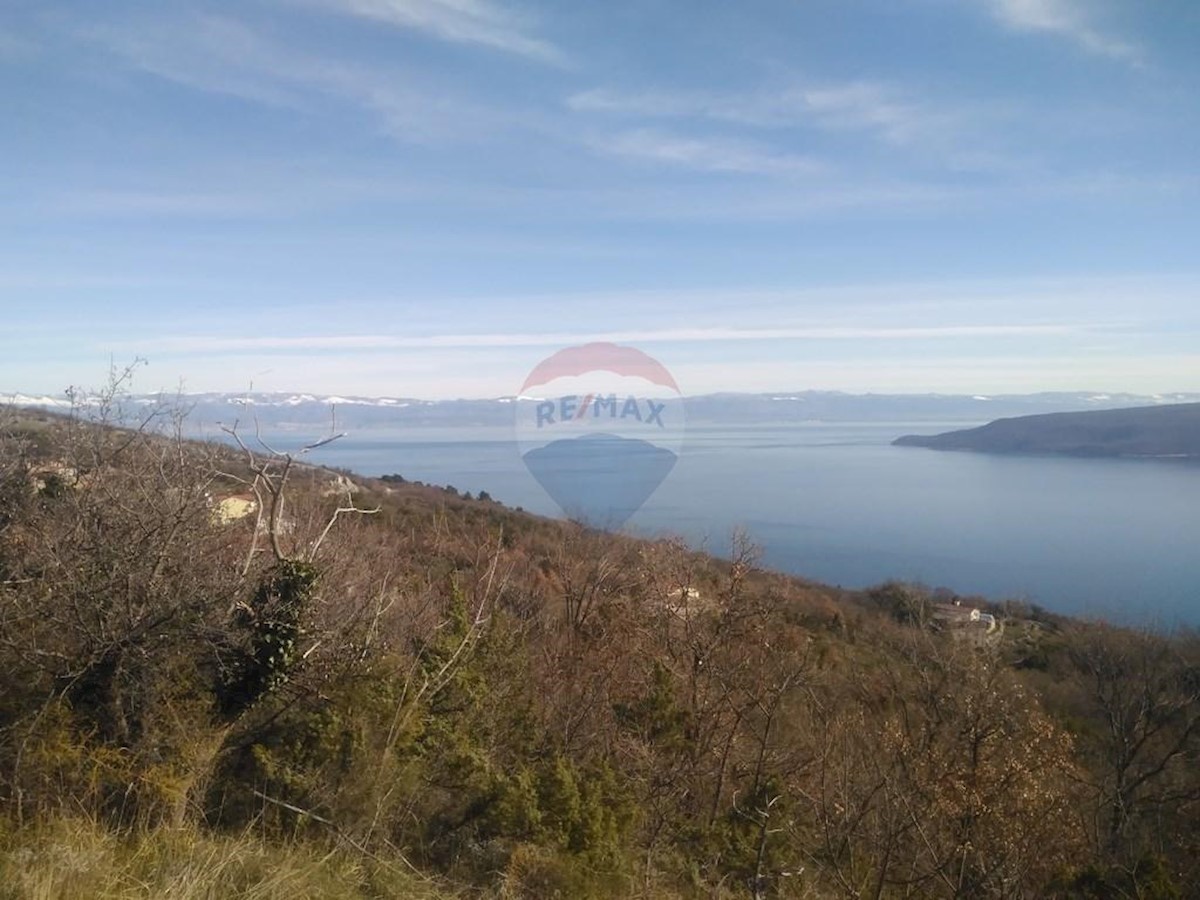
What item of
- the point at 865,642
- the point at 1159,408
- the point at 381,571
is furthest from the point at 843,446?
the point at 381,571

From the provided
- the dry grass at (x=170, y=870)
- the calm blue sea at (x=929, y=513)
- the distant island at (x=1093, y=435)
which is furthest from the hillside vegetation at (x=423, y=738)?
the distant island at (x=1093, y=435)

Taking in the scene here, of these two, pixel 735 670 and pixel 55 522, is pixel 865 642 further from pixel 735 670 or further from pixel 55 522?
pixel 55 522

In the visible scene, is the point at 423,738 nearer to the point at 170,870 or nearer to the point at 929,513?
the point at 170,870

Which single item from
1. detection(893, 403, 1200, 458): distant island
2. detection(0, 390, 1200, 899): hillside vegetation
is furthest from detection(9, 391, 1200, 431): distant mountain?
detection(893, 403, 1200, 458): distant island

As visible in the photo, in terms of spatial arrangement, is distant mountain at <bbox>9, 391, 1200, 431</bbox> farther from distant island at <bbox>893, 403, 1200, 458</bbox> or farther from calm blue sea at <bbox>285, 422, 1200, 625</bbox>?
distant island at <bbox>893, 403, 1200, 458</bbox>

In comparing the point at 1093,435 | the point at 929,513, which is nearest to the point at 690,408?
the point at 929,513
